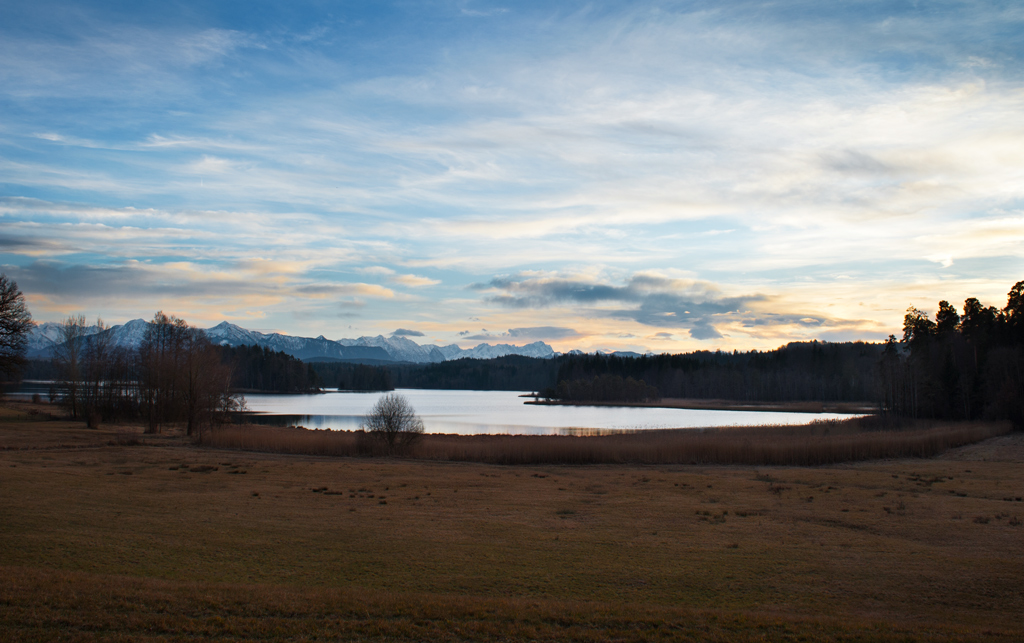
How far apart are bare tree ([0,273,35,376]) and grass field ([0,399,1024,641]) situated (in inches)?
966

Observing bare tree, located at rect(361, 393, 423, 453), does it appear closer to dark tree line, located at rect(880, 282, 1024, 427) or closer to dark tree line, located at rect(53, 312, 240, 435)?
dark tree line, located at rect(53, 312, 240, 435)

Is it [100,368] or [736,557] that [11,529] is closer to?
[736,557]

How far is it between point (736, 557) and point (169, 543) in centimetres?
1163

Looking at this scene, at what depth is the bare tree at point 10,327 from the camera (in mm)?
42219

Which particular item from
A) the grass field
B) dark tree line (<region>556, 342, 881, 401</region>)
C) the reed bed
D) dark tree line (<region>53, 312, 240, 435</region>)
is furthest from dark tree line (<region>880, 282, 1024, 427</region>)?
dark tree line (<region>53, 312, 240, 435</region>)

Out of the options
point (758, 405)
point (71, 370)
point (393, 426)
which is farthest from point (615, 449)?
point (758, 405)

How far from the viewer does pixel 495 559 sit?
484 inches

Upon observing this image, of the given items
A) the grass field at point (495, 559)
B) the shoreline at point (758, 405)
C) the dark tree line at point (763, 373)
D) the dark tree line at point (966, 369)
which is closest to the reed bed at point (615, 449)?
the grass field at point (495, 559)

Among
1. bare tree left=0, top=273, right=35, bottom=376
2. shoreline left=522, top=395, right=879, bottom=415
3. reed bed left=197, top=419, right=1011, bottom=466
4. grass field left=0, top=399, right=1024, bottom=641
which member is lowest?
shoreline left=522, top=395, right=879, bottom=415

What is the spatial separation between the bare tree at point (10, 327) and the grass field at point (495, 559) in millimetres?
24527

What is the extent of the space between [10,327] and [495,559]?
4625 centimetres

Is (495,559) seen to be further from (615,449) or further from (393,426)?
(393,426)

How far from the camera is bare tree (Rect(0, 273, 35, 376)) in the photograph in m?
42.2

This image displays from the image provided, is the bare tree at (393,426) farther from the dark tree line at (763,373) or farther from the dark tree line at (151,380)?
the dark tree line at (763,373)
